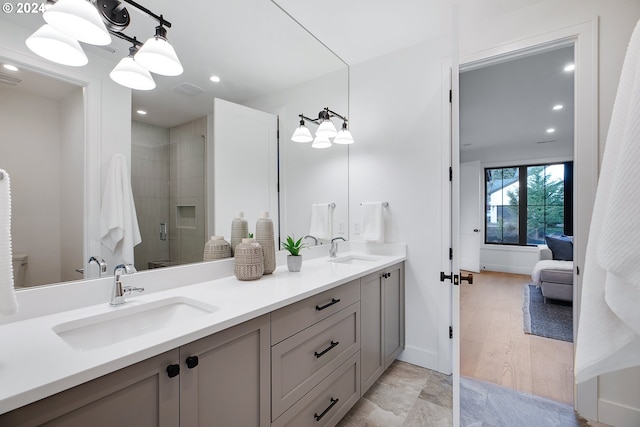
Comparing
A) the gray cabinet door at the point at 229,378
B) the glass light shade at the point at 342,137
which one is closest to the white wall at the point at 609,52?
the glass light shade at the point at 342,137

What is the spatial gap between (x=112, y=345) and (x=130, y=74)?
43.6 inches

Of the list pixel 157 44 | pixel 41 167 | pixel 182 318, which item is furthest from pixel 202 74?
pixel 182 318

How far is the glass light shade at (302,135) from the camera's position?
7.32ft

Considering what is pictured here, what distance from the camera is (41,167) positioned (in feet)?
3.40

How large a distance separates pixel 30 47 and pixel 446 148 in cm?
232

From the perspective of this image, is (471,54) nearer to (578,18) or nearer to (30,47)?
(578,18)

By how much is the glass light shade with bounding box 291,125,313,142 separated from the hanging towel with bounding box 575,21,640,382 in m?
1.87

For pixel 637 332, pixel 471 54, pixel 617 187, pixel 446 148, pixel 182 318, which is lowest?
pixel 182 318

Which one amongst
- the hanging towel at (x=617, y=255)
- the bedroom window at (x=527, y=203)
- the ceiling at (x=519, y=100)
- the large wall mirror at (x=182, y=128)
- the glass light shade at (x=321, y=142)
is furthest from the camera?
the bedroom window at (x=527, y=203)

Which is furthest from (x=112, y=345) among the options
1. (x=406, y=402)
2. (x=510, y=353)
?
(x=510, y=353)

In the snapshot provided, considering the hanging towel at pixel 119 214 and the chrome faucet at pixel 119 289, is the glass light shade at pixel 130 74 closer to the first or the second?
the hanging towel at pixel 119 214

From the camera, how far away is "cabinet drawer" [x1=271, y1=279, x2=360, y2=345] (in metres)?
1.18

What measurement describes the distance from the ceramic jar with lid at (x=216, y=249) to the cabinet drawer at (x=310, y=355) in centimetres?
65

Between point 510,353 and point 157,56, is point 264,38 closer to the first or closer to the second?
point 157,56
